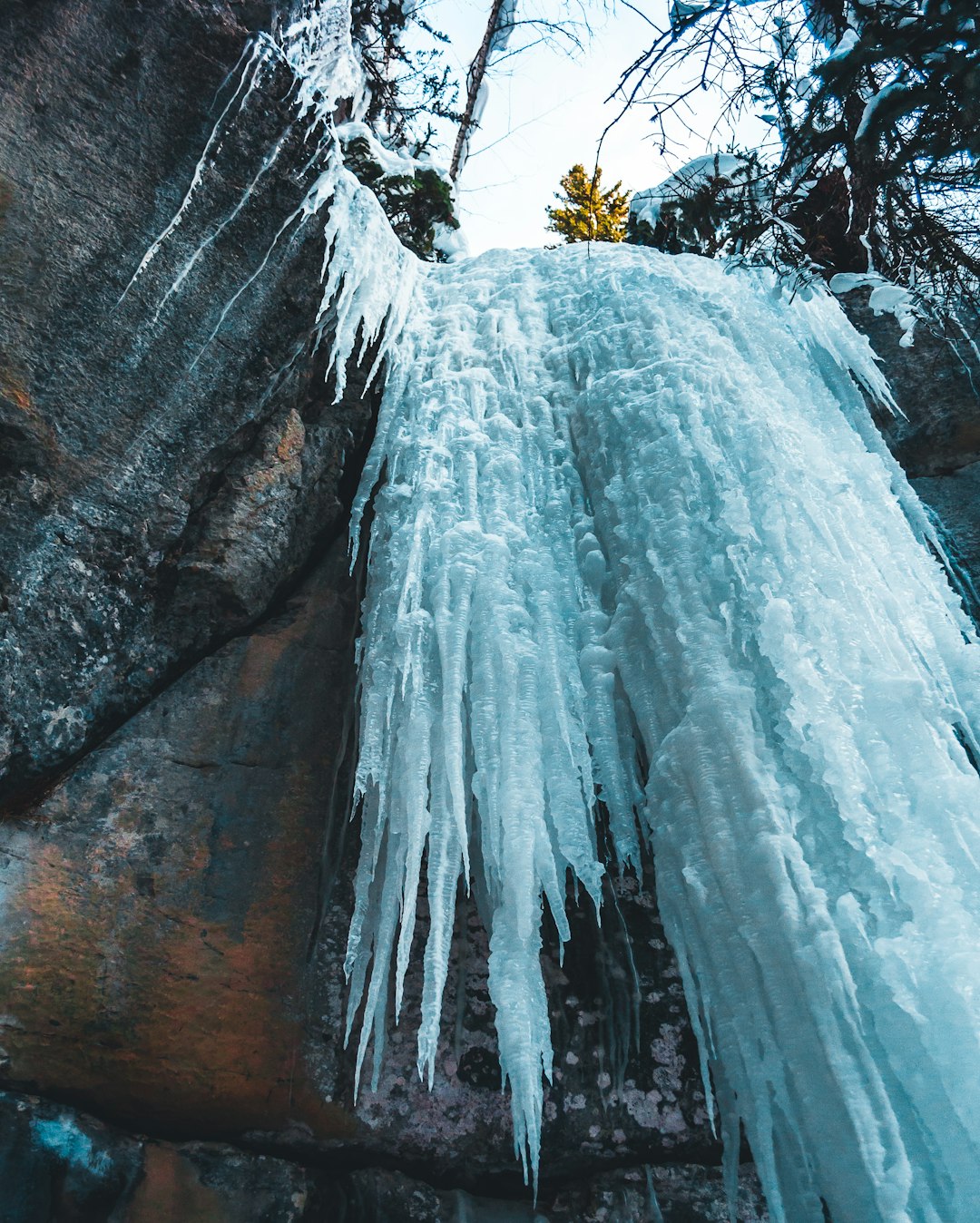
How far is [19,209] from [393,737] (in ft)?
7.64

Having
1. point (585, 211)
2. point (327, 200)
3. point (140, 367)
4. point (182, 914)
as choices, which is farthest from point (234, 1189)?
point (585, 211)

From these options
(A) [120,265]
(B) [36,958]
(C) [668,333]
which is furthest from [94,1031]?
(C) [668,333]

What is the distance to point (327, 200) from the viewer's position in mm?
3973

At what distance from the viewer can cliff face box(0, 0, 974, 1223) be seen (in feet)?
8.67

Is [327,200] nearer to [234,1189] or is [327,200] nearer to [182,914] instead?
[182,914]

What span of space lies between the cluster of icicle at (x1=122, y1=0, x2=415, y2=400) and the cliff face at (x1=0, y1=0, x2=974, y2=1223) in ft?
0.10

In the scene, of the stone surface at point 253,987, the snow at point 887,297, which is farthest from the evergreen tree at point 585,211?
the stone surface at point 253,987

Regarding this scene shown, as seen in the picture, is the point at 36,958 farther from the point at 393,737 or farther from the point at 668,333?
the point at 668,333

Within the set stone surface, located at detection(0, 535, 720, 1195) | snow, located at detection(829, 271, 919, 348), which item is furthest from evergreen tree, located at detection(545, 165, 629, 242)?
stone surface, located at detection(0, 535, 720, 1195)

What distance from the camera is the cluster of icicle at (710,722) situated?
222cm

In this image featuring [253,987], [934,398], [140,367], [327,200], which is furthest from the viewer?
[934,398]

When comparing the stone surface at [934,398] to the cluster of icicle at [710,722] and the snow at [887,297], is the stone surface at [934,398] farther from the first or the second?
the cluster of icicle at [710,722]

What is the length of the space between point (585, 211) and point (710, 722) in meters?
10.8

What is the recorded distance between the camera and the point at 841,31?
9.69 feet
